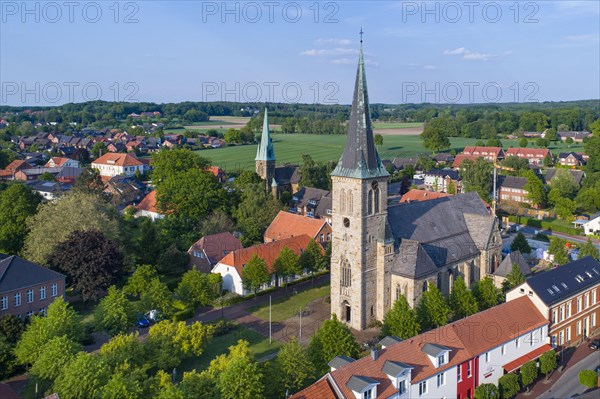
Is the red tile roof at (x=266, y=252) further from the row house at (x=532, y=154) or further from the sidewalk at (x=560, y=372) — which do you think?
the row house at (x=532, y=154)

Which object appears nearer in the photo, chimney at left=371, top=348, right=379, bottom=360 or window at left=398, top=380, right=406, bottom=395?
window at left=398, top=380, right=406, bottom=395

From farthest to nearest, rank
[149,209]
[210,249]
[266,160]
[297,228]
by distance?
1. [266,160]
2. [149,209]
3. [297,228]
4. [210,249]

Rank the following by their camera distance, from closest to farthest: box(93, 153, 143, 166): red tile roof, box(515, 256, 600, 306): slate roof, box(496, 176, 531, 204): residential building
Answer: box(515, 256, 600, 306): slate roof, box(496, 176, 531, 204): residential building, box(93, 153, 143, 166): red tile roof

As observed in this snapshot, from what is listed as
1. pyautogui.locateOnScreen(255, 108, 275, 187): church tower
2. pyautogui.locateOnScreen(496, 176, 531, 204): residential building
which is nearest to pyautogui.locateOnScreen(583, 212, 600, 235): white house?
pyautogui.locateOnScreen(496, 176, 531, 204): residential building

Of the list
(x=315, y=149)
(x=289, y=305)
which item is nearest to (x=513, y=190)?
(x=289, y=305)

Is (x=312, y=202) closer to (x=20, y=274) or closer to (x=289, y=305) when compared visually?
(x=289, y=305)

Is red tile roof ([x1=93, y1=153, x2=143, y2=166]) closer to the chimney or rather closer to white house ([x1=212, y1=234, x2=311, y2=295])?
white house ([x1=212, y1=234, x2=311, y2=295])

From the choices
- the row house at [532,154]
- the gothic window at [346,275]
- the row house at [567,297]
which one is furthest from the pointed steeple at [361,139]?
the row house at [532,154]
